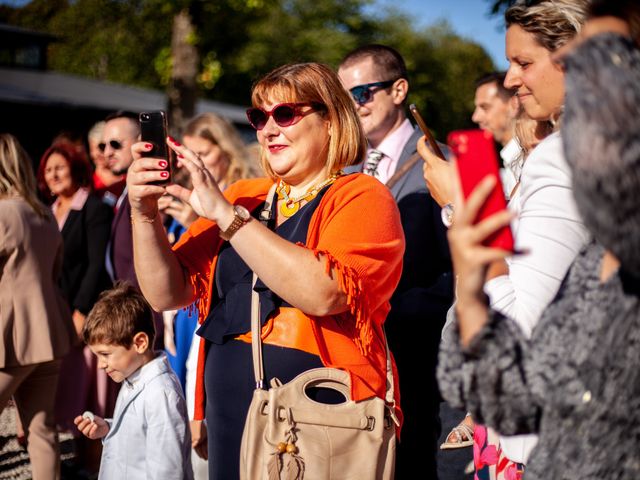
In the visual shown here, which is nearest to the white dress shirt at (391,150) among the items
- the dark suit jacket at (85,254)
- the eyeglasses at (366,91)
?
the eyeglasses at (366,91)

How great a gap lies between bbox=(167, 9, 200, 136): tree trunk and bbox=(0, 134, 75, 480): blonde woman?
12.1 metres

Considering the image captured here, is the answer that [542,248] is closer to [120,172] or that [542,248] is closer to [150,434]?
[150,434]

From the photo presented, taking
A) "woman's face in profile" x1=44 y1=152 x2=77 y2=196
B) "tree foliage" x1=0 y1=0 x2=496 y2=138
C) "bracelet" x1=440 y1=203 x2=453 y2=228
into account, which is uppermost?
"tree foliage" x1=0 y1=0 x2=496 y2=138

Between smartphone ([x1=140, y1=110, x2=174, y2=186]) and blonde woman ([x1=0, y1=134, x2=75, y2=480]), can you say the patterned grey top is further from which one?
blonde woman ([x1=0, y1=134, x2=75, y2=480])

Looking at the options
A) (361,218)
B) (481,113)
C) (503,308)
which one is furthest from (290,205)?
(481,113)

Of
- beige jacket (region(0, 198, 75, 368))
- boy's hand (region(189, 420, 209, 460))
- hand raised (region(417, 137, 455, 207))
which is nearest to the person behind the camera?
hand raised (region(417, 137, 455, 207))

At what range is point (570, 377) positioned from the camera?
150 cm

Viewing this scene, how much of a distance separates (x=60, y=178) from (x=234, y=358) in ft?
12.2

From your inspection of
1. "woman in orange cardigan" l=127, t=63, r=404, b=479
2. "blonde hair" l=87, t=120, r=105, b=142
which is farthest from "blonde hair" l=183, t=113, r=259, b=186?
"woman in orange cardigan" l=127, t=63, r=404, b=479

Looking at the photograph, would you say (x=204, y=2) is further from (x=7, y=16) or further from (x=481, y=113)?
(x=7, y=16)

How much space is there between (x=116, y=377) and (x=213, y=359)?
108 cm

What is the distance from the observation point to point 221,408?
107 inches

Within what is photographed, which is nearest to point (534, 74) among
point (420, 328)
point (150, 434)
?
point (420, 328)

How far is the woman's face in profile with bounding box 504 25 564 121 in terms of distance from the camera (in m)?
2.15
